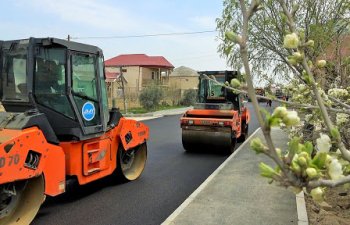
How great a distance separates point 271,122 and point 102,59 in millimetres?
6370

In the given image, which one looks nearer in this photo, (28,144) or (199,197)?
(28,144)

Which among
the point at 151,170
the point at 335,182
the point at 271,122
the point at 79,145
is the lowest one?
the point at 151,170

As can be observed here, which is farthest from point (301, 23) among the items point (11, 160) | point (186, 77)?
point (186, 77)

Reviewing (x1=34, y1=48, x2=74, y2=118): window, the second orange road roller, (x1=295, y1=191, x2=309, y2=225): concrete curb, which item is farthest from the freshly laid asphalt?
the second orange road roller

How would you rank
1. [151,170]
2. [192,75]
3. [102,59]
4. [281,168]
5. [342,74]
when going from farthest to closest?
[192,75] → [151,170] → [102,59] → [342,74] → [281,168]

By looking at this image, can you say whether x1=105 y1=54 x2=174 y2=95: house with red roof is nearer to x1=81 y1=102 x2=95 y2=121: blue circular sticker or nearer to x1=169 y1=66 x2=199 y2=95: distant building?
x1=169 y1=66 x2=199 y2=95: distant building

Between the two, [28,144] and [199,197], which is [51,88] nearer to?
[28,144]

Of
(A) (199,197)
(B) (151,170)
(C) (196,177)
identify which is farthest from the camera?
(B) (151,170)

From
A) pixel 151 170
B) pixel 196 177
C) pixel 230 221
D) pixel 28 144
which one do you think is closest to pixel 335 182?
pixel 230 221

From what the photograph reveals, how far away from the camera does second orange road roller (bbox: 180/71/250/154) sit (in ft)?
39.5

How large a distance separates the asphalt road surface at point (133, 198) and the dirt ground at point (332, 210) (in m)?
2.19

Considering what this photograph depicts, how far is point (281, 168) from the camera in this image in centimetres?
188

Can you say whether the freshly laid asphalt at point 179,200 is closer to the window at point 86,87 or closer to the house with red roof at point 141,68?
the window at point 86,87

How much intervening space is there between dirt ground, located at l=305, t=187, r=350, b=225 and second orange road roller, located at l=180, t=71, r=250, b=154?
5214 millimetres
